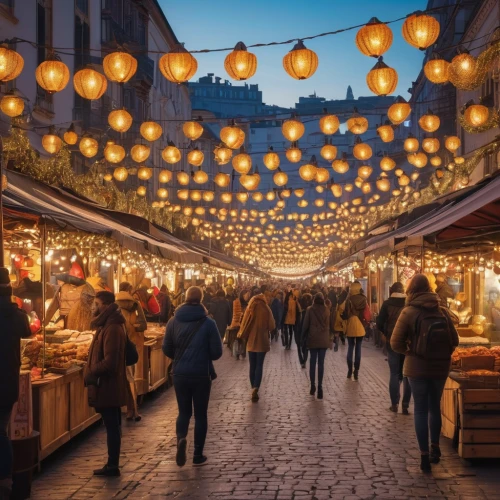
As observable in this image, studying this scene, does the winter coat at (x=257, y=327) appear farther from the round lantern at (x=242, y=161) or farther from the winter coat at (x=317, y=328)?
the round lantern at (x=242, y=161)

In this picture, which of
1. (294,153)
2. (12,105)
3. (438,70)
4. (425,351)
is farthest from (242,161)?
(425,351)

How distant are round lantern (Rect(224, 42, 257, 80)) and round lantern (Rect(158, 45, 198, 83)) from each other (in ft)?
2.21

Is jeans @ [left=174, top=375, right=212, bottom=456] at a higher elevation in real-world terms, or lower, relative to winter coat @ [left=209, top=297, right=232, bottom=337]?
lower

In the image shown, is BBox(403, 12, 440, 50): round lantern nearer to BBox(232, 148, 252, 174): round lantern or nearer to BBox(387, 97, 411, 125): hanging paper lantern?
BBox(387, 97, 411, 125): hanging paper lantern

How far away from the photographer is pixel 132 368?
1341 cm

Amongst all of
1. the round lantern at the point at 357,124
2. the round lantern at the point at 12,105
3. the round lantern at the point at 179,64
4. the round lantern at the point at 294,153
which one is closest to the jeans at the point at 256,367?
the round lantern at the point at 179,64

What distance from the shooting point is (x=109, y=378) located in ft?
29.7

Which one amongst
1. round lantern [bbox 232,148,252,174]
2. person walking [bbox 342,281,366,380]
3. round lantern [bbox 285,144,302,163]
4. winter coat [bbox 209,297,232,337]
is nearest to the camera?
person walking [bbox 342,281,366,380]

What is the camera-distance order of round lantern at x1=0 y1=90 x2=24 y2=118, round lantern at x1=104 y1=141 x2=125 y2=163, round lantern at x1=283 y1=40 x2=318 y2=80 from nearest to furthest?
round lantern at x1=283 y1=40 x2=318 y2=80
round lantern at x1=0 y1=90 x2=24 y2=118
round lantern at x1=104 y1=141 x2=125 y2=163

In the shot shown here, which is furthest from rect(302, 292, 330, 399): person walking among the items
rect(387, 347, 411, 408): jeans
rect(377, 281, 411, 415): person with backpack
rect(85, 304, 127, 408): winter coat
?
rect(85, 304, 127, 408): winter coat

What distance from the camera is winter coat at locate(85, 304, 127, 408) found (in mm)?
9000

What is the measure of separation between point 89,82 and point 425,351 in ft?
29.0

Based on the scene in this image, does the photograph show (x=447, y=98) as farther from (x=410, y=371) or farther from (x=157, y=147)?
(x=410, y=371)

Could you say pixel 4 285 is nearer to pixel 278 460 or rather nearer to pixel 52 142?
pixel 278 460
